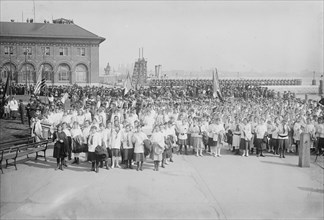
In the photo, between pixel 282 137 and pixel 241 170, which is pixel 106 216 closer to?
pixel 241 170

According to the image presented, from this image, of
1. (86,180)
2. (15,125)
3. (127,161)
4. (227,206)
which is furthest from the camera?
(15,125)

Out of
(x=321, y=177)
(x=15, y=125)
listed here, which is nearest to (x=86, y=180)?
(x=321, y=177)

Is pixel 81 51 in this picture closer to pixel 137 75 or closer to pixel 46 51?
pixel 46 51

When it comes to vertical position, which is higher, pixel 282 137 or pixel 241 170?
pixel 282 137

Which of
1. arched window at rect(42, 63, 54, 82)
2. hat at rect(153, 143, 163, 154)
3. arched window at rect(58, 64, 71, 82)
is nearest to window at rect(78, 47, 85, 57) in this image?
arched window at rect(58, 64, 71, 82)

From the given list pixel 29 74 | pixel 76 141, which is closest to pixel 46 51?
pixel 29 74

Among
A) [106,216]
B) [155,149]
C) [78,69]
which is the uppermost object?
[78,69]
